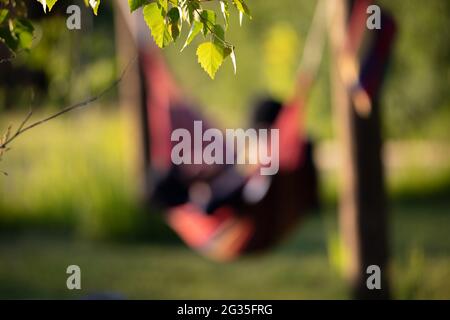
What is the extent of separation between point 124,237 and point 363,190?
3.08m

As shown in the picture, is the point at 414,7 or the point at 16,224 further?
the point at 414,7

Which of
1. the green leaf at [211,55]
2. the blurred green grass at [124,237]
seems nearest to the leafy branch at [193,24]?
the green leaf at [211,55]

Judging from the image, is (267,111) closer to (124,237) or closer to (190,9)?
(124,237)

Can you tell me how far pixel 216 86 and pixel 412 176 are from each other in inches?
84.5

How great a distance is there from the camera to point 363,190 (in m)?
4.36

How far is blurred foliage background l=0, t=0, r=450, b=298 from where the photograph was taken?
5.96 metres

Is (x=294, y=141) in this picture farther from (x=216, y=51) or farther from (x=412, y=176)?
(x=412, y=176)

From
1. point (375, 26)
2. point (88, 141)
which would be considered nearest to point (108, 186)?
point (88, 141)

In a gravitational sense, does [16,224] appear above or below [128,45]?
below

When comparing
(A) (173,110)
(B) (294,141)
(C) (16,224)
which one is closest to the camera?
(B) (294,141)

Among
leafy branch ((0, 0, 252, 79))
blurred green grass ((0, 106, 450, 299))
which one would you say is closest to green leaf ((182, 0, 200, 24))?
leafy branch ((0, 0, 252, 79))

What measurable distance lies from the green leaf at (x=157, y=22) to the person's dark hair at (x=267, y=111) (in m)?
3.24

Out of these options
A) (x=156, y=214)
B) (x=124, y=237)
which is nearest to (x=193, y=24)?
(x=124, y=237)

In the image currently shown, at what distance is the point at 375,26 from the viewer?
433cm
